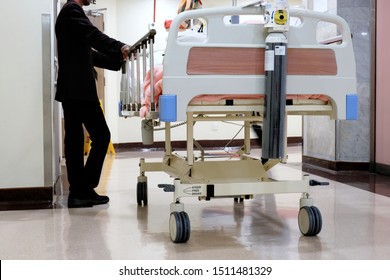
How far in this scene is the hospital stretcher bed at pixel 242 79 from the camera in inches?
91.6

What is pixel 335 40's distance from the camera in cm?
486

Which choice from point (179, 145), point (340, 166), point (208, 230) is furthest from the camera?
point (179, 145)

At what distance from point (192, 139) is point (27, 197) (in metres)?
1.46

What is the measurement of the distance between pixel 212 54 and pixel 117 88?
20.1ft

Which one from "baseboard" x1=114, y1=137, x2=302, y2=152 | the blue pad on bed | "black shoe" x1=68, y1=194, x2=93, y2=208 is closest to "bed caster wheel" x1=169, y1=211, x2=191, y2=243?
the blue pad on bed

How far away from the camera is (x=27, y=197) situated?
3508 millimetres

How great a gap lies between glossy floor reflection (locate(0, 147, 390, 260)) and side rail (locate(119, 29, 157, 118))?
0.59 metres

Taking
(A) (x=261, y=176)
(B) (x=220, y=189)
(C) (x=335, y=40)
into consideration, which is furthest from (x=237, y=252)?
(C) (x=335, y=40)

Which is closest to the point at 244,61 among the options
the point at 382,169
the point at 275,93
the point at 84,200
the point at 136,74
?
the point at 275,93

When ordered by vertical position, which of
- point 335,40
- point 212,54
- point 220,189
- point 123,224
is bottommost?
point 123,224

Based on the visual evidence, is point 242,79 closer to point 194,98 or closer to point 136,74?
point 194,98

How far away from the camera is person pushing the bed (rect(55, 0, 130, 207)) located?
10.8ft

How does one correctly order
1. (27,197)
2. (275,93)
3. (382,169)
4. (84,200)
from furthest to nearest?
1. (382,169)
2. (27,197)
3. (84,200)
4. (275,93)
